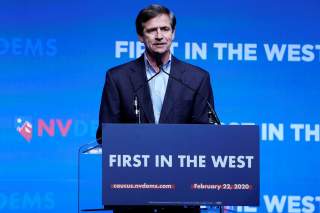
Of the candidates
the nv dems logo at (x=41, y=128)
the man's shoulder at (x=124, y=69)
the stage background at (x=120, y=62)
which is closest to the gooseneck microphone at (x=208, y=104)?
the man's shoulder at (x=124, y=69)

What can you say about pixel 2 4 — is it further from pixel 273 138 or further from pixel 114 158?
pixel 114 158

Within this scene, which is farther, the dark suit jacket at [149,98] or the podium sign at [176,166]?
the dark suit jacket at [149,98]

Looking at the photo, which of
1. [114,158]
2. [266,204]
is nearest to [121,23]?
[266,204]

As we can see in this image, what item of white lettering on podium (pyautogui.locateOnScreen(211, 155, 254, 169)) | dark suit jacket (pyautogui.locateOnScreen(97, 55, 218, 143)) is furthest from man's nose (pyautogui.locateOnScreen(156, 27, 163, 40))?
white lettering on podium (pyautogui.locateOnScreen(211, 155, 254, 169))

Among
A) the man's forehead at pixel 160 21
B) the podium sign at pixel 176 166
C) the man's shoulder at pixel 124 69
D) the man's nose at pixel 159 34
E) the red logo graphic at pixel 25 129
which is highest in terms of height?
the man's forehead at pixel 160 21

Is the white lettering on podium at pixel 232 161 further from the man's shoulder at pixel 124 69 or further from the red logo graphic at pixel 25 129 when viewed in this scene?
the red logo graphic at pixel 25 129

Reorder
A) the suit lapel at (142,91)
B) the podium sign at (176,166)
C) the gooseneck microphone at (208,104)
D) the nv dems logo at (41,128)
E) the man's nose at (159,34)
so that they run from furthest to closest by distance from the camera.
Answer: the nv dems logo at (41,128) → the man's nose at (159,34) → the suit lapel at (142,91) → the gooseneck microphone at (208,104) → the podium sign at (176,166)

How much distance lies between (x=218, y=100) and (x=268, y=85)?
0.37 m

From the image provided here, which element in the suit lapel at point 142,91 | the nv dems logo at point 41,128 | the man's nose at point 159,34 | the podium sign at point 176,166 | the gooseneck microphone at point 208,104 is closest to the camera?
the podium sign at point 176,166

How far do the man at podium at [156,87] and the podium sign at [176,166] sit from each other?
238 millimetres

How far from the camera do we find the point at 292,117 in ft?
15.6

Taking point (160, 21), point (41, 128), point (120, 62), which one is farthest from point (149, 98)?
point (41, 128)

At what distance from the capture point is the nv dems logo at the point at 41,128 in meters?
4.72

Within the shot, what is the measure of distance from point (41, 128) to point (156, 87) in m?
2.08
